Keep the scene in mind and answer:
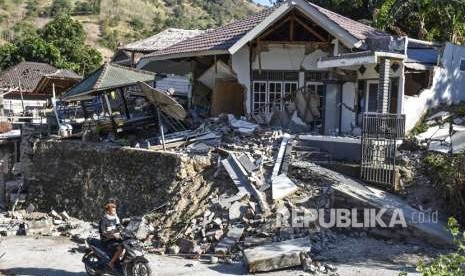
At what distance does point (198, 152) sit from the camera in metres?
15.2

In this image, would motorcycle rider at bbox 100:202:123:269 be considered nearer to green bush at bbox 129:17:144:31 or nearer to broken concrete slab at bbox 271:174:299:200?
broken concrete slab at bbox 271:174:299:200

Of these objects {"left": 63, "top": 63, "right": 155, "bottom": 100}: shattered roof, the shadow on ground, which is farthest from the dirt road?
{"left": 63, "top": 63, "right": 155, "bottom": 100}: shattered roof

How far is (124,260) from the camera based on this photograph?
9820 millimetres

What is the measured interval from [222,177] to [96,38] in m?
62.3

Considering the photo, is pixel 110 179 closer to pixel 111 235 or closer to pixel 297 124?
pixel 111 235

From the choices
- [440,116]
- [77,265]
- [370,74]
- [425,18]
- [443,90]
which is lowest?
[77,265]

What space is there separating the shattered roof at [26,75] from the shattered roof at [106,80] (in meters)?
22.6

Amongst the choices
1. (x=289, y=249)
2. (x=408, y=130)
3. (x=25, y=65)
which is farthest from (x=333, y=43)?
(x=25, y=65)

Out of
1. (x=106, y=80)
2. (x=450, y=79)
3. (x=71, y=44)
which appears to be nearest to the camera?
(x=106, y=80)

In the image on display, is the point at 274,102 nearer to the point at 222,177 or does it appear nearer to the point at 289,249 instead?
the point at 222,177

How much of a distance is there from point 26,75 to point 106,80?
2641cm

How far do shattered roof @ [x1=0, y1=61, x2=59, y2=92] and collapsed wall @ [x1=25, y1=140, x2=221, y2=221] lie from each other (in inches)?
877

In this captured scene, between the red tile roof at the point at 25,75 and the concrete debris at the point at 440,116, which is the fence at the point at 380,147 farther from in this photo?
the red tile roof at the point at 25,75

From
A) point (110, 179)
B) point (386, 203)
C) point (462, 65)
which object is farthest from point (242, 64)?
point (462, 65)
